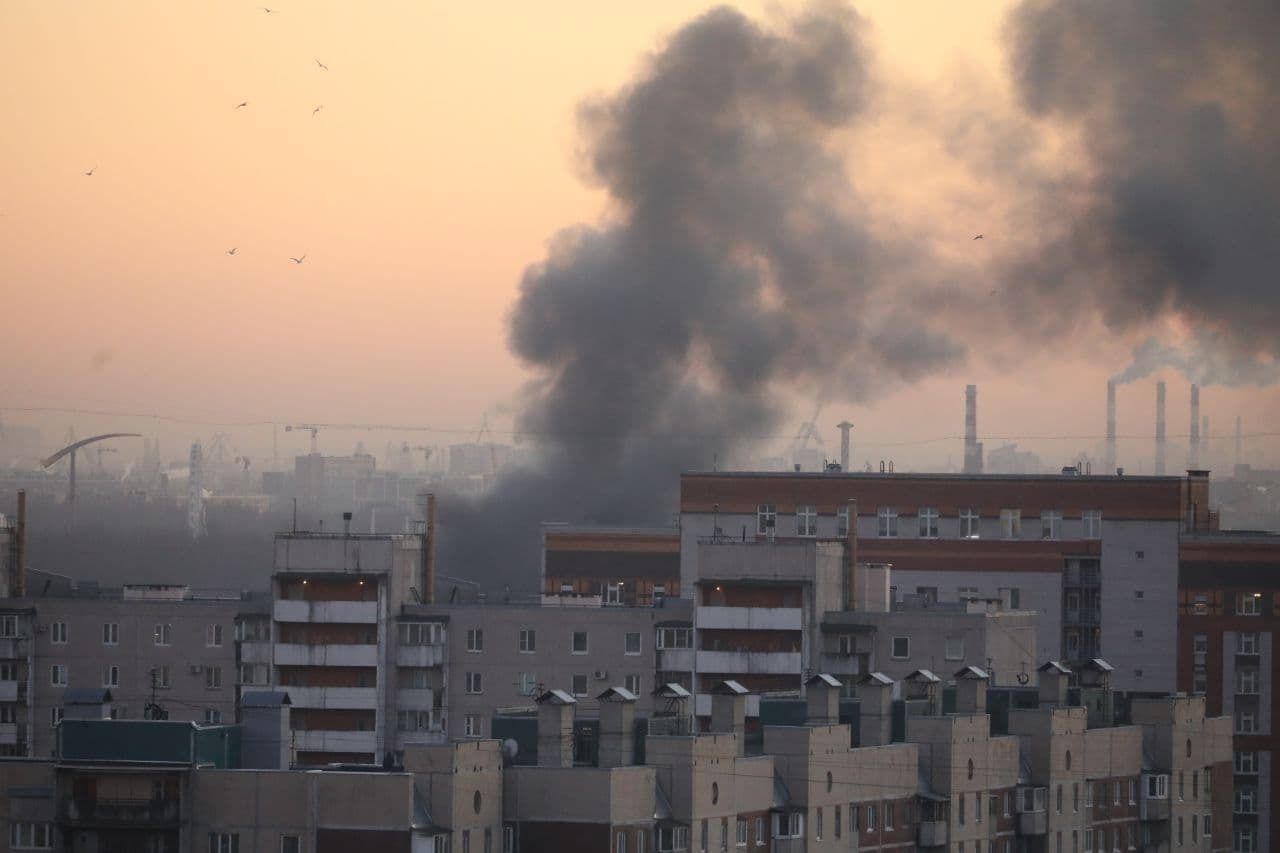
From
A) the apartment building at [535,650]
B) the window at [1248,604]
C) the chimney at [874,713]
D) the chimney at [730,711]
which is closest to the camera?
the chimney at [730,711]

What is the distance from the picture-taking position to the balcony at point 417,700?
228 ft

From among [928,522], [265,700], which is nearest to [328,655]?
[265,700]

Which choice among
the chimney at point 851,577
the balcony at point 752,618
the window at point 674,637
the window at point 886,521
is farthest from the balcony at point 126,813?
the window at point 886,521

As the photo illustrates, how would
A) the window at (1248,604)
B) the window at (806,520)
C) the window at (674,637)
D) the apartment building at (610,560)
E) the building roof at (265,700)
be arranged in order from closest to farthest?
the building roof at (265,700), the window at (674,637), the window at (1248,604), the window at (806,520), the apartment building at (610,560)

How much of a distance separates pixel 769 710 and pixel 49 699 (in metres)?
25.9

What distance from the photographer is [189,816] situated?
42125 millimetres

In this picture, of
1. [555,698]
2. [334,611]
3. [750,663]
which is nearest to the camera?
[555,698]

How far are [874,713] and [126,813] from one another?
13.8m

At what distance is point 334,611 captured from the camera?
69.4 m

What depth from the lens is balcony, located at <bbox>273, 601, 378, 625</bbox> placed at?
6931 centimetres

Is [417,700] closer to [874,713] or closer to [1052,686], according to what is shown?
[1052,686]

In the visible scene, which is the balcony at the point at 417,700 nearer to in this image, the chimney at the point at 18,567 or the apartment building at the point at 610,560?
the chimney at the point at 18,567

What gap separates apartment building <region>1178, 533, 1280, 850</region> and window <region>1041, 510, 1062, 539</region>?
12.9 ft

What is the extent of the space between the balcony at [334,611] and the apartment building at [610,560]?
3072cm
